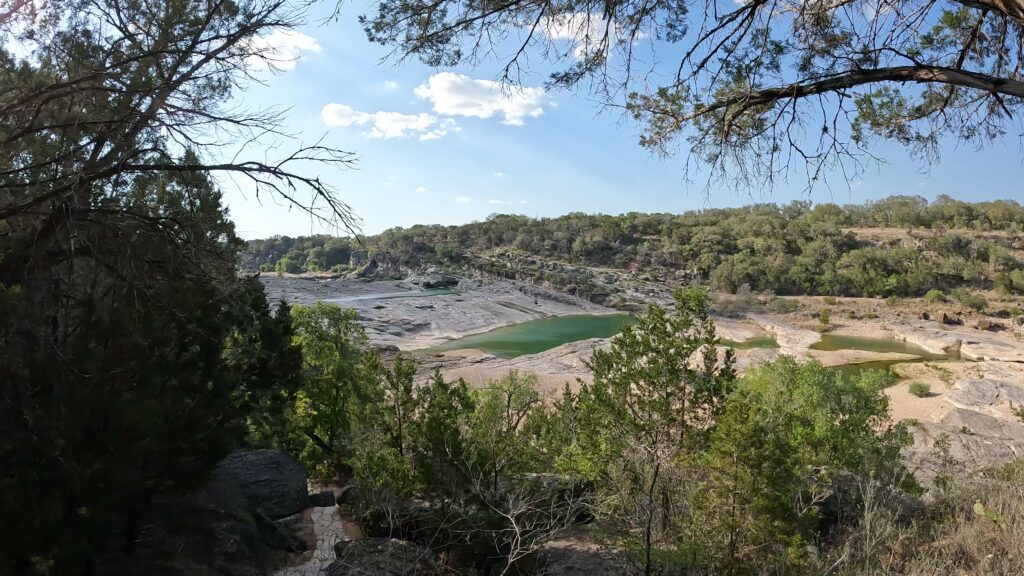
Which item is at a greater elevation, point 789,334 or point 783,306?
point 783,306

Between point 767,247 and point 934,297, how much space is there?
2356 centimetres

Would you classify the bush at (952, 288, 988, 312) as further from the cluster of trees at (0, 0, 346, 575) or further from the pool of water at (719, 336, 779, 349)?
the cluster of trees at (0, 0, 346, 575)

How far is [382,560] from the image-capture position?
6.12 m

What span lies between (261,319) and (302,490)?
3.69m

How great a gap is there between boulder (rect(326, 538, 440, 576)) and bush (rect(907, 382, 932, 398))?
28394mm

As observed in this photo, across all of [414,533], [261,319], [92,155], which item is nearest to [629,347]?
[414,533]

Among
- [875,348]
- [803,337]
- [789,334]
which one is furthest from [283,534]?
[789,334]

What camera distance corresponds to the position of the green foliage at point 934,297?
5454 centimetres

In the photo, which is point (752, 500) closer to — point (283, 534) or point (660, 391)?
point (660, 391)

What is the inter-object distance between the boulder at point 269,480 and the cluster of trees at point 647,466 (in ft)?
3.46

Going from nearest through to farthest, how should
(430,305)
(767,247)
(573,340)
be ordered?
(573,340) < (430,305) < (767,247)


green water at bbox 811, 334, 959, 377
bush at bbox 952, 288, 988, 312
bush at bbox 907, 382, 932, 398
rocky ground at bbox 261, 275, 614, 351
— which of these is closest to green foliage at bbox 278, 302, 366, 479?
rocky ground at bbox 261, 275, 614, 351

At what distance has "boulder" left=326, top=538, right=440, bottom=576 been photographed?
5.88 meters

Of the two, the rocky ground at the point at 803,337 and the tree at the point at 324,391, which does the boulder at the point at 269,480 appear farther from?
the rocky ground at the point at 803,337
